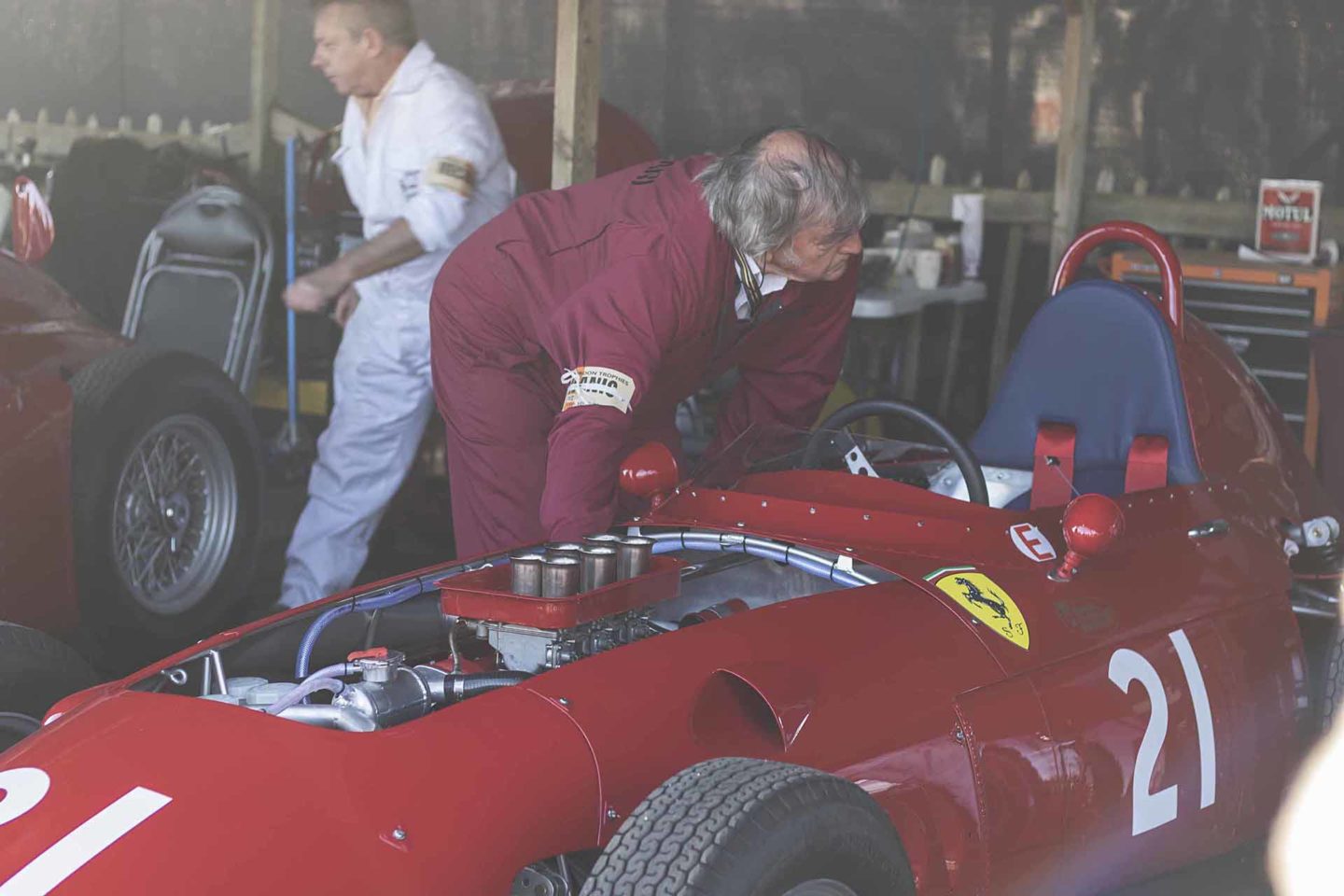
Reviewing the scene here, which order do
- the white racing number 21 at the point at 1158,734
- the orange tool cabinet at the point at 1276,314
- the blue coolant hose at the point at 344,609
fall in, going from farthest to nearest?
the orange tool cabinet at the point at 1276,314 < the white racing number 21 at the point at 1158,734 < the blue coolant hose at the point at 344,609

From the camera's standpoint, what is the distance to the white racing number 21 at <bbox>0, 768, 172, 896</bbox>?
2.14 metres

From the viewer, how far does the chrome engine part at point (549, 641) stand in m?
2.73

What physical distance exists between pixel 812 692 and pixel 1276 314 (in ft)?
15.8

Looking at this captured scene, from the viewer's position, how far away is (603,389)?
3.38m

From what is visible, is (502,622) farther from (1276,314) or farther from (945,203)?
(945,203)

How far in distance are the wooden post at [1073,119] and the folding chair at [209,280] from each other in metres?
3.55

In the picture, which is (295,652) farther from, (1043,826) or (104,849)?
(1043,826)

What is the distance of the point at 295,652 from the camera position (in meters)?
2.91

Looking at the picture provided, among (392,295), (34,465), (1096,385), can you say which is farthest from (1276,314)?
(34,465)

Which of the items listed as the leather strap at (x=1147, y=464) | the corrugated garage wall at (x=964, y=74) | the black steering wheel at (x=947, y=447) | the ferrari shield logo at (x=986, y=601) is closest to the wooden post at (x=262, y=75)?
the corrugated garage wall at (x=964, y=74)

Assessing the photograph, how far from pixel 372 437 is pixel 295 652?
2963 millimetres

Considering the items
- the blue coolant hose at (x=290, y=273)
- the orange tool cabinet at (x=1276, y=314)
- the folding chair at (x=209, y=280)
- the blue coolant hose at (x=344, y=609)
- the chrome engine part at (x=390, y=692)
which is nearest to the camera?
the chrome engine part at (x=390, y=692)

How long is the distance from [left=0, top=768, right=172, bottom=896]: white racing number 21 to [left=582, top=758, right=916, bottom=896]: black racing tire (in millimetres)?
602

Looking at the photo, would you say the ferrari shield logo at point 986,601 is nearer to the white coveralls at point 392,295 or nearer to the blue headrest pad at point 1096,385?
the blue headrest pad at point 1096,385
